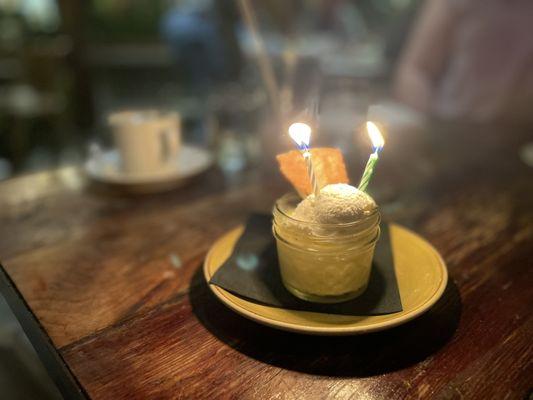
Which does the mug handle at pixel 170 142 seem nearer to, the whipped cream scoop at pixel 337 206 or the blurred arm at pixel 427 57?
the whipped cream scoop at pixel 337 206

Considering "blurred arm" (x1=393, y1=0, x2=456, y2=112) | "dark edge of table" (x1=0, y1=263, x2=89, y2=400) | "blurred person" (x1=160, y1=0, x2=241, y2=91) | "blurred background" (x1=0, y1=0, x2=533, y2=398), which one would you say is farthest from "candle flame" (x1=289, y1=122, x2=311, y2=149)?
"blurred person" (x1=160, y1=0, x2=241, y2=91)

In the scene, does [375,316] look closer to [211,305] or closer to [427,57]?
[211,305]

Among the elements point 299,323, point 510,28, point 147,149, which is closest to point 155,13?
point 510,28

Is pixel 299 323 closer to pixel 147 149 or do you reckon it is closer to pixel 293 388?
pixel 293 388

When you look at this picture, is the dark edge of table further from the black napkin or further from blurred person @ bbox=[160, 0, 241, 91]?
blurred person @ bbox=[160, 0, 241, 91]

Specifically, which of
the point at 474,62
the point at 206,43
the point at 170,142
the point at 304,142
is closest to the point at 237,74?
the point at 206,43

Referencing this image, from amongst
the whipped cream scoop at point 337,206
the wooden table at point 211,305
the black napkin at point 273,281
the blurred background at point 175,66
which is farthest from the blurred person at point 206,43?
the whipped cream scoop at point 337,206
